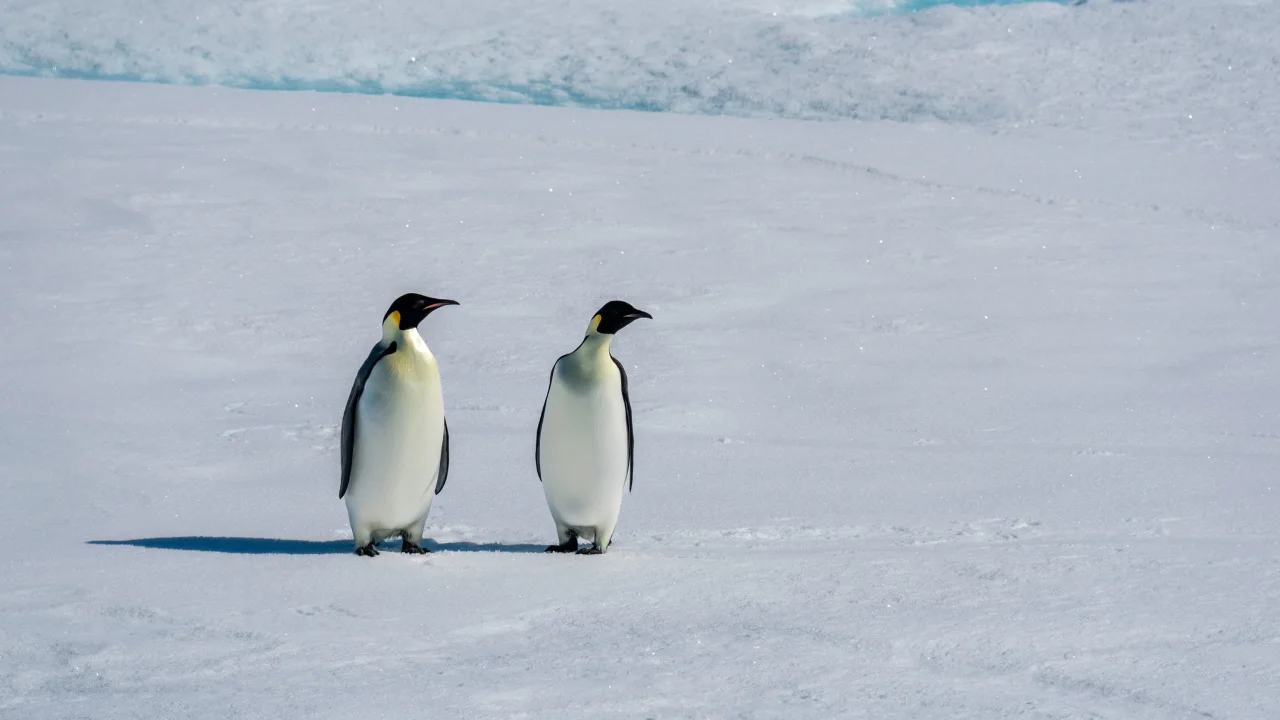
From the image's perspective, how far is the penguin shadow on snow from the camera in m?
2.91

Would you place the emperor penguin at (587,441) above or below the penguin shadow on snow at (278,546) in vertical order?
above

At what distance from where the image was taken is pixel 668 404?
482cm

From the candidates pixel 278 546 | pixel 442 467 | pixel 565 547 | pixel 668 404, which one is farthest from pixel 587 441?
pixel 668 404

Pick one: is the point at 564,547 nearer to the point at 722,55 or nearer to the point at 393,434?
the point at 393,434

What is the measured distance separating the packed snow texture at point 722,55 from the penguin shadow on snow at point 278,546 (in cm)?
800

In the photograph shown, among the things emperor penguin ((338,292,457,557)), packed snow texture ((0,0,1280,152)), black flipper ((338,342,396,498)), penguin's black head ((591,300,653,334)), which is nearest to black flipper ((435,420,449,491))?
emperor penguin ((338,292,457,557))

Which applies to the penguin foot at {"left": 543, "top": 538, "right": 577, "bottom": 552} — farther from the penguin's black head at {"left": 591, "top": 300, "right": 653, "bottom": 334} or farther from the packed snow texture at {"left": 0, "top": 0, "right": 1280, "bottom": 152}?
the packed snow texture at {"left": 0, "top": 0, "right": 1280, "bottom": 152}

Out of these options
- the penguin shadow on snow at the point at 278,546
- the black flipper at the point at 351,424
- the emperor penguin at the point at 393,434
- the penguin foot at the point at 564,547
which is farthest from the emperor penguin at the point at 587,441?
the black flipper at the point at 351,424

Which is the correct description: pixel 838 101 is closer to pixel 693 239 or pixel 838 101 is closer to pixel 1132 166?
pixel 1132 166

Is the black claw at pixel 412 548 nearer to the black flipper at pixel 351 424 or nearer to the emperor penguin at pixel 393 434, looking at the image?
the emperor penguin at pixel 393 434

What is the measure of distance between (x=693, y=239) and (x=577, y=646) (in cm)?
522

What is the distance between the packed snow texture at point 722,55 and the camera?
10734mm

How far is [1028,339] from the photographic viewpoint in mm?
5832

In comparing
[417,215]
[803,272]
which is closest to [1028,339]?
[803,272]
